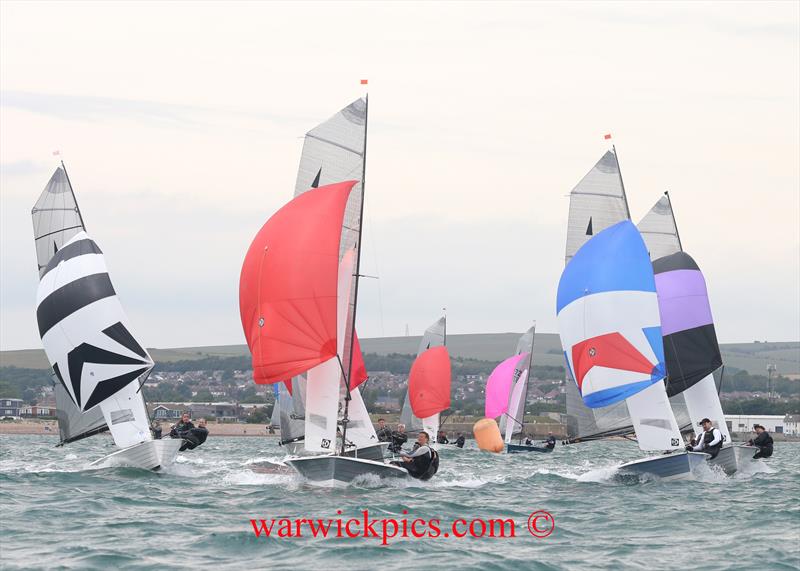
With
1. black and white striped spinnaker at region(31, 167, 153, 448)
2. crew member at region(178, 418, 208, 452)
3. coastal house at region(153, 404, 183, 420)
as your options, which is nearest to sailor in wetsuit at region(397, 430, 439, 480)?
crew member at region(178, 418, 208, 452)

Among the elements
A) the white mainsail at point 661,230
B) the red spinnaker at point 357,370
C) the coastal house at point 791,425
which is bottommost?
the coastal house at point 791,425

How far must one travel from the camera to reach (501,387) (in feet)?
212

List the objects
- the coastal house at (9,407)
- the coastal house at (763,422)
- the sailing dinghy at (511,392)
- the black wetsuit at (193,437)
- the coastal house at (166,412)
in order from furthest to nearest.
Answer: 1. the coastal house at (166,412)
2. the coastal house at (9,407)
3. the coastal house at (763,422)
4. the sailing dinghy at (511,392)
5. the black wetsuit at (193,437)

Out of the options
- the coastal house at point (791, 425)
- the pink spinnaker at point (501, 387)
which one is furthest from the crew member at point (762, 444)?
the coastal house at point (791, 425)

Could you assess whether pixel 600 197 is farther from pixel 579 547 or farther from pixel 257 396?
pixel 257 396

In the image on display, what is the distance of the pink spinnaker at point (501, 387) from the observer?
64000 millimetres

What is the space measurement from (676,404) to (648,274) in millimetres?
6283

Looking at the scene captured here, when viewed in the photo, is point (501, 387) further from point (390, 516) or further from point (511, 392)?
point (390, 516)

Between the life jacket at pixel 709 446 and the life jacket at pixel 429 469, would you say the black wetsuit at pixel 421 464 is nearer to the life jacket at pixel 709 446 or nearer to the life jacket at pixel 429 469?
the life jacket at pixel 429 469

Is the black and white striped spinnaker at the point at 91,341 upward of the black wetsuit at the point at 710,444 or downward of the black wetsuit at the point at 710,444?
upward

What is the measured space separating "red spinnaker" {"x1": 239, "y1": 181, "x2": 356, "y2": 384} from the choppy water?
256cm

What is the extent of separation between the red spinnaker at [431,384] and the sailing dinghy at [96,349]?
93.5ft

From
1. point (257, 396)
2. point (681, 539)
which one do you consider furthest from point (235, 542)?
point (257, 396)

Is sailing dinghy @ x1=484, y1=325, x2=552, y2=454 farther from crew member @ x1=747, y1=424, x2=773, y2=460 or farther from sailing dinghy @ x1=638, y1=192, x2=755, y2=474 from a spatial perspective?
crew member @ x1=747, y1=424, x2=773, y2=460
